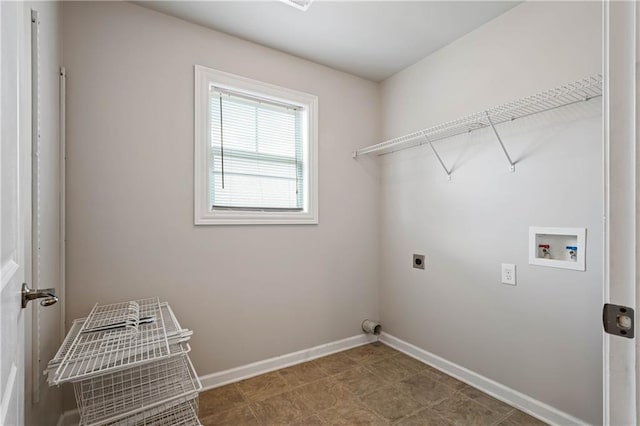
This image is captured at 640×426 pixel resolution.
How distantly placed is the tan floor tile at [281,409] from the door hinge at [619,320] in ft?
5.37

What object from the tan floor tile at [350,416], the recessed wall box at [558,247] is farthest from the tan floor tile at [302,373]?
the recessed wall box at [558,247]

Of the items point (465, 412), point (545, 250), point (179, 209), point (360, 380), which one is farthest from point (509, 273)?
point (179, 209)

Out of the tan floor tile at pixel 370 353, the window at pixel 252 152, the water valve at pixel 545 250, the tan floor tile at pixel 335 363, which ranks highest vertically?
the window at pixel 252 152

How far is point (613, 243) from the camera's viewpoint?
0.64 metres

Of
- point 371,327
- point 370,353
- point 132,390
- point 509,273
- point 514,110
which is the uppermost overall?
point 514,110

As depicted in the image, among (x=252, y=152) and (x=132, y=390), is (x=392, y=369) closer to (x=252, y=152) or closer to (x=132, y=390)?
(x=132, y=390)

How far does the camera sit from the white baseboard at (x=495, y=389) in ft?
5.50

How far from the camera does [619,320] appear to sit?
0.62 meters

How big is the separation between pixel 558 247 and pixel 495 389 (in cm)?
100

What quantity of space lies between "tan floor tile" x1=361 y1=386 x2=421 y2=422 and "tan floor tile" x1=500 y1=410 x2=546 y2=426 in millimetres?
481

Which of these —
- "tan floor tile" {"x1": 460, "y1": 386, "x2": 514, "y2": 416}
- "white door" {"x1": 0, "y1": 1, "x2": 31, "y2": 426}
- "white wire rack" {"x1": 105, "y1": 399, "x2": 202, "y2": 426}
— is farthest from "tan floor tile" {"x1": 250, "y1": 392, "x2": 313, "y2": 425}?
"white door" {"x1": 0, "y1": 1, "x2": 31, "y2": 426}

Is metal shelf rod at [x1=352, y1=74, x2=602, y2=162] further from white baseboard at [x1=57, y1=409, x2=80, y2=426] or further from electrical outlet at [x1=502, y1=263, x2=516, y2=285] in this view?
white baseboard at [x1=57, y1=409, x2=80, y2=426]

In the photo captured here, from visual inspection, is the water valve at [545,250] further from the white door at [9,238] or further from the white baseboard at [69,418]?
the white baseboard at [69,418]

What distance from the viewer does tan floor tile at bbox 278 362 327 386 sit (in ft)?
7.03
